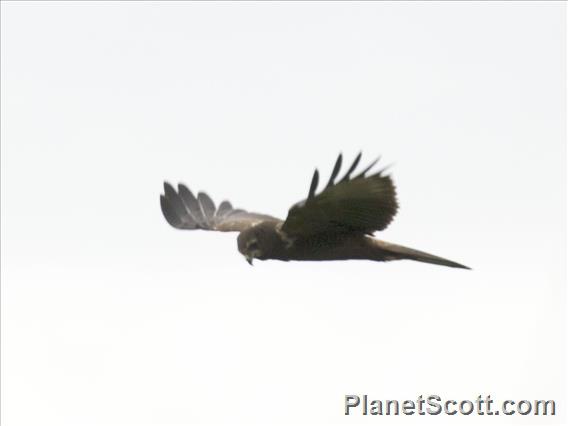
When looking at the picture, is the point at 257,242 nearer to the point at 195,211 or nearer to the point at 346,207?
the point at 346,207

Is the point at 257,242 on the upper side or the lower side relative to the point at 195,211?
lower

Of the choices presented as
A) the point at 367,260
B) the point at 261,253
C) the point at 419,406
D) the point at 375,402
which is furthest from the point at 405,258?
the point at 375,402

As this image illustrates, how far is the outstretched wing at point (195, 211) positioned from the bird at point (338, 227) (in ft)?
7.60

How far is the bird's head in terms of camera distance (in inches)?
444

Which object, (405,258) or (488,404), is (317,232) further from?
(488,404)

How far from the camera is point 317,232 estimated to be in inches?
435

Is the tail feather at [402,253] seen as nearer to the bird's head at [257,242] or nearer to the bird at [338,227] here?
the bird at [338,227]

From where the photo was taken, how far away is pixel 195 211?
14.0 metres

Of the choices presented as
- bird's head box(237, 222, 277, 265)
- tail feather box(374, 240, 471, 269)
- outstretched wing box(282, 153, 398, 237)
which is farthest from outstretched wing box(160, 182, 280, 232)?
outstretched wing box(282, 153, 398, 237)

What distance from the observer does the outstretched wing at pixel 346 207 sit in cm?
1031

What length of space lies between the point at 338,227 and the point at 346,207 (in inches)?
15.5

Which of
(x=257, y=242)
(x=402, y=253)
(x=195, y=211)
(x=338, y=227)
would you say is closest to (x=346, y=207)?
(x=338, y=227)

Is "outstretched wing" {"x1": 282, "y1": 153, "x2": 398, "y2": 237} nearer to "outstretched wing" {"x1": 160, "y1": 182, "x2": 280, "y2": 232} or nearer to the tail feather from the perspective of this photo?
the tail feather

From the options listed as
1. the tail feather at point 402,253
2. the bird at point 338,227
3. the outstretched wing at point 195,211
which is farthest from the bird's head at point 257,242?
the outstretched wing at point 195,211
